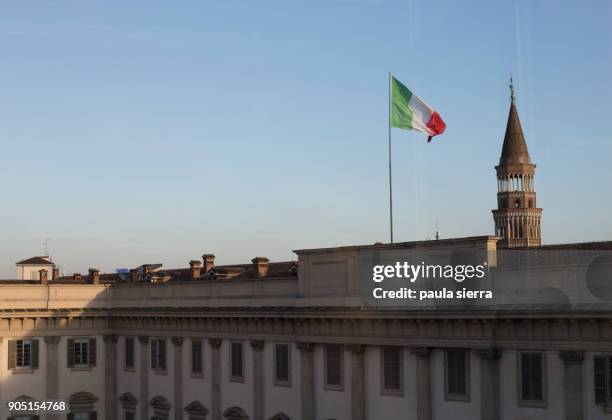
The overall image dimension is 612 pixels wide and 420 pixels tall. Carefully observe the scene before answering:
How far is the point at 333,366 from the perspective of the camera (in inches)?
1522

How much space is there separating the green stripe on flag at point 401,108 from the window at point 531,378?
11.6 m

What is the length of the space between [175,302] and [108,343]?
24.0 feet

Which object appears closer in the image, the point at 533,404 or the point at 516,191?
the point at 533,404

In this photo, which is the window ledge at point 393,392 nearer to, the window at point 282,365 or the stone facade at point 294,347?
the stone facade at point 294,347

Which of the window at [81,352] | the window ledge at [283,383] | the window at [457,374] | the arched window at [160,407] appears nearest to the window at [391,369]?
the window at [457,374]

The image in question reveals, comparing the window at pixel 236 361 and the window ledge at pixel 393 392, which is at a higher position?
the window at pixel 236 361

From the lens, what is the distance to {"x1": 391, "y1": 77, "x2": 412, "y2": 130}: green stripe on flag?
39.3 meters

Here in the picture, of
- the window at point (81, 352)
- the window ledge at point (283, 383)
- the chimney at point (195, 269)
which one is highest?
the chimney at point (195, 269)

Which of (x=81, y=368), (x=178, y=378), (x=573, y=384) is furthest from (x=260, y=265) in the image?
(x=573, y=384)

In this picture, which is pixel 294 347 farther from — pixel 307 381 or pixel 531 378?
pixel 531 378

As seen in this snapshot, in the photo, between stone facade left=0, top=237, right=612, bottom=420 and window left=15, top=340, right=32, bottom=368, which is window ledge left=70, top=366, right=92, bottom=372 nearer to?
stone facade left=0, top=237, right=612, bottom=420

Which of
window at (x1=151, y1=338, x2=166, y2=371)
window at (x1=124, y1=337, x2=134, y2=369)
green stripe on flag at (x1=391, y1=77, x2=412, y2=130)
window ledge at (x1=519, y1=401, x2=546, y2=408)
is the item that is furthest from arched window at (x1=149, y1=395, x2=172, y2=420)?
window ledge at (x1=519, y1=401, x2=546, y2=408)

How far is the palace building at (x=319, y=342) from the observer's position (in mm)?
30891

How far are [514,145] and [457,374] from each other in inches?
3079
